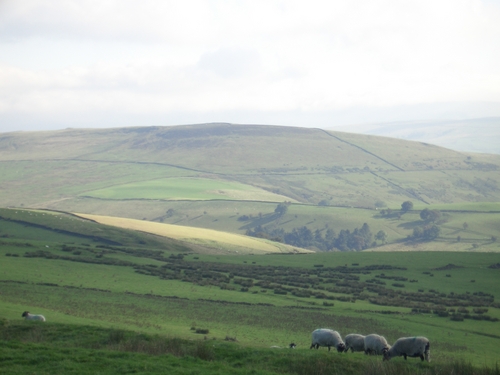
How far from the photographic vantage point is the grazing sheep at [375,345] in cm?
2747

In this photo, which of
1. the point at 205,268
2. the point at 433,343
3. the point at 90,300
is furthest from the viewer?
the point at 205,268

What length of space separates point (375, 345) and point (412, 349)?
1.99 m

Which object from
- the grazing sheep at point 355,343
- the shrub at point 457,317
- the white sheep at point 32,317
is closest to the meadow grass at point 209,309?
the shrub at point 457,317

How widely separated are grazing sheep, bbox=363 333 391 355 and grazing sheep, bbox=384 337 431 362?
26.6 inches

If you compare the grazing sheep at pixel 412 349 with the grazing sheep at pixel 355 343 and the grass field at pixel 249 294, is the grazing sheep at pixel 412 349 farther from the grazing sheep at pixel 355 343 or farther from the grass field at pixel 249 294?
the grazing sheep at pixel 355 343

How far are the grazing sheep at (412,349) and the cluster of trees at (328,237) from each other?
124694 millimetres

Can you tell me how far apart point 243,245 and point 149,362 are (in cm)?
8923

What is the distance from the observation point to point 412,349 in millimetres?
26297

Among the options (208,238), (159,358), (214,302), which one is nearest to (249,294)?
(214,302)

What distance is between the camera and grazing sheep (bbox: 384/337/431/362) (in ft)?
85.8

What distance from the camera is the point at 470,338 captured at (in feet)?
129

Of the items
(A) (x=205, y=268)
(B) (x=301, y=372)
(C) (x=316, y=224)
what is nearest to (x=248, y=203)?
(C) (x=316, y=224)

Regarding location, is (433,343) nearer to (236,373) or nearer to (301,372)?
(301,372)

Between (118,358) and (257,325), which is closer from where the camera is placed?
(118,358)
